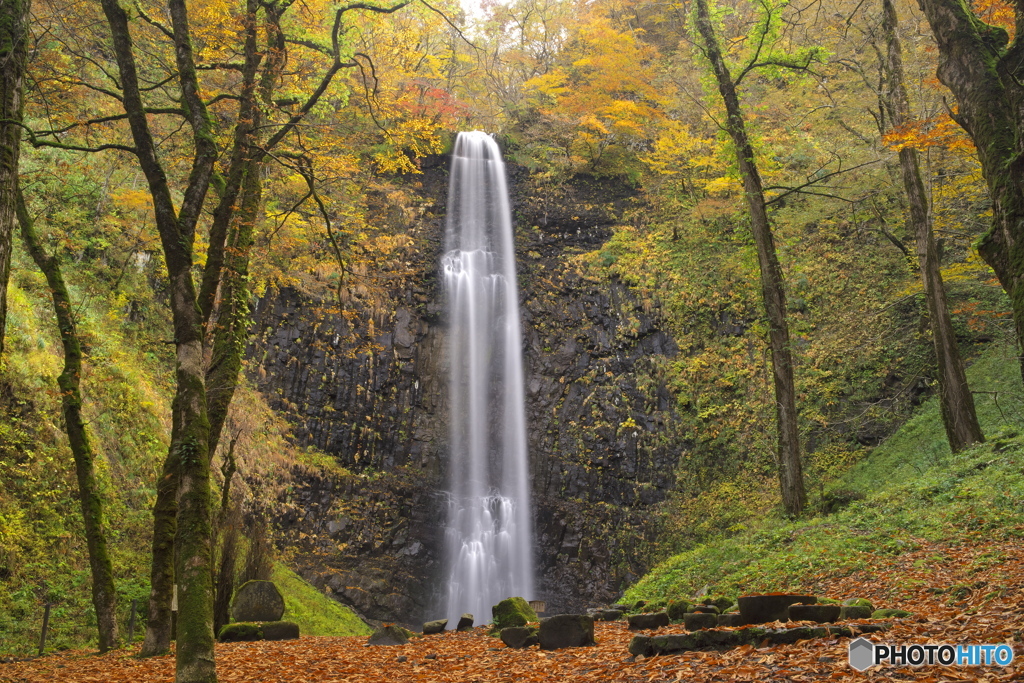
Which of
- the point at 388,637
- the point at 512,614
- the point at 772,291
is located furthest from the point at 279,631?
the point at 772,291

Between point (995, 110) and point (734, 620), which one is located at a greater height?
point (995, 110)

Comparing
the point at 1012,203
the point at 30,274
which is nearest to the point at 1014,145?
the point at 1012,203

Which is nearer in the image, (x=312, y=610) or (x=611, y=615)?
(x=611, y=615)

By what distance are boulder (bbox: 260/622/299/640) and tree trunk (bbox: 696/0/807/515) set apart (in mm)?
8241

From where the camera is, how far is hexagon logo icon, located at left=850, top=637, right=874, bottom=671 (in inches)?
146

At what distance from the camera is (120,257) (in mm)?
15359

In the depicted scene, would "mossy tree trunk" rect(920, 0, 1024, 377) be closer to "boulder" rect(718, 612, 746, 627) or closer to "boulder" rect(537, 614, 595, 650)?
"boulder" rect(718, 612, 746, 627)

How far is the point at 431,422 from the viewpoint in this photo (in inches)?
771

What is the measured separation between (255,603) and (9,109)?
8862 millimetres

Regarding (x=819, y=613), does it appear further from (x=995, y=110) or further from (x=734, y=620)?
(x=995, y=110)

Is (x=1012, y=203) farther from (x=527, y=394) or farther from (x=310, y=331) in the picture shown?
(x=310, y=331)
